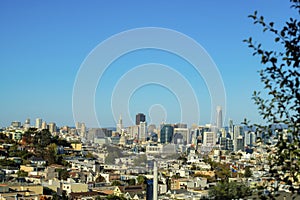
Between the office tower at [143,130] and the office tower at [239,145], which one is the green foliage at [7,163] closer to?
the office tower at [143,130]

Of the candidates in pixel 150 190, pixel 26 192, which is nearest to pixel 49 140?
pixel 26 192

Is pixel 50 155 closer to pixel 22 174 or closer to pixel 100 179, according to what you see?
pixel 22 174

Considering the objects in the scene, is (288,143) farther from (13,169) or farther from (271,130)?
(13,169)

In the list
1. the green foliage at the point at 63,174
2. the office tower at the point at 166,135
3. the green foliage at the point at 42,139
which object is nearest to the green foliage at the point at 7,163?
the green foliage at the point at 63,174

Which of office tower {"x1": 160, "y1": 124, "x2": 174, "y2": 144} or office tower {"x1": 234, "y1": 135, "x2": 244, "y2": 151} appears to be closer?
office tower {"x1": 160, "y1": 124, "x2": 174, "y2": 144}

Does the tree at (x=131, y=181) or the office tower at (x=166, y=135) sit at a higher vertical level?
the office tower at (x=166, y=135)

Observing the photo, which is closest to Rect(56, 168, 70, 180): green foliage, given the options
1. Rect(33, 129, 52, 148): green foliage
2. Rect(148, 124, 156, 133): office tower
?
Rect(33, 129, 52, 148): green foliage

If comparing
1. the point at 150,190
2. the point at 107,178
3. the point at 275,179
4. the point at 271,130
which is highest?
the point at 271,130

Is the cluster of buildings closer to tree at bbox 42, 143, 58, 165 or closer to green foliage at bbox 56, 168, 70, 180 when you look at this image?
green foliage at bbox 56, 168, 70, 180
